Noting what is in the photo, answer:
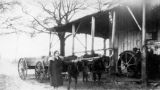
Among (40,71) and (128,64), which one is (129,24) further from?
(40,71)

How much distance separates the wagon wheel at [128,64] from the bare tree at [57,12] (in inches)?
919

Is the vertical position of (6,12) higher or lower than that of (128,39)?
higher

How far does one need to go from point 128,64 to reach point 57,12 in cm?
2685

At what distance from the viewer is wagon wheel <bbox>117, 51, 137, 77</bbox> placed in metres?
13.3

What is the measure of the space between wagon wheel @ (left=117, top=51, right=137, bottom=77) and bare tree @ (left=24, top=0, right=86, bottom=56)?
2334 centimetres

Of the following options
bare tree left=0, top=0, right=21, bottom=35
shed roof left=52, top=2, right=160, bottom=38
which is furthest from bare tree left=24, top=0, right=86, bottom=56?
shed roof left=52, top=2, right=160, bottom=38

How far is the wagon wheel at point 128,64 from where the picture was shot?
1333 cm

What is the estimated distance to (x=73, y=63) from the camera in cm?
1531

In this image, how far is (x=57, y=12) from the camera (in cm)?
3903

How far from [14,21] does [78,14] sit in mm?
13223

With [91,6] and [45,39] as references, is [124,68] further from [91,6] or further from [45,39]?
[45,39]

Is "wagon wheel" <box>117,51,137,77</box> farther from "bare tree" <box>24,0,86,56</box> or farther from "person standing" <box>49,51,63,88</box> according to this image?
"bare tree" <box>24,0,86,56</box>

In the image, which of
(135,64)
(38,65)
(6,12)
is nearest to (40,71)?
(38,65)

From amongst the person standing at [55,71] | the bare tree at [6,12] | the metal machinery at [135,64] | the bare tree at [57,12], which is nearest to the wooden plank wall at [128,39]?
the metal machinery at [135,64]
